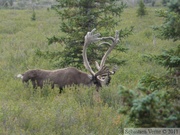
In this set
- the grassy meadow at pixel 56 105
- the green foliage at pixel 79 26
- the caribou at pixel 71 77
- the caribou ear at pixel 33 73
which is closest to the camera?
the grassy meadow at pixel 56 105

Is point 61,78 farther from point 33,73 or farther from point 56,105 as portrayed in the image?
point 56,105

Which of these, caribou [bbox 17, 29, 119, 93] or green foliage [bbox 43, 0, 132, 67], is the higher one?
green foliage [bbox 43, 0, 132, 67]

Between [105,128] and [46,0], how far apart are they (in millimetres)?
66619

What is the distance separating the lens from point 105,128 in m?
5.66

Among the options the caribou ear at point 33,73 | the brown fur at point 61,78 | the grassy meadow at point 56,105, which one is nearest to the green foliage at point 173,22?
the grassy meadow at point 56,105

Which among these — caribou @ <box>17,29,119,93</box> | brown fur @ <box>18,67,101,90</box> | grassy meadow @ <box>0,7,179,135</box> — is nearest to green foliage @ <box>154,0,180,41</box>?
grassy meadow @ <box>0,7,179,135</box>

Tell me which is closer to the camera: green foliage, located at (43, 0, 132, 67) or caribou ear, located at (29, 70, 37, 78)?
caribou ear, located at (29, 70, 37, 78)

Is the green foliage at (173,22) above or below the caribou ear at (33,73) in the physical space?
above

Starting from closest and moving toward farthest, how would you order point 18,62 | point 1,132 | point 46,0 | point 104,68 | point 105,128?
point 1,132 < point 105,128 < point 104,68 < point 18,62 < point 46,0

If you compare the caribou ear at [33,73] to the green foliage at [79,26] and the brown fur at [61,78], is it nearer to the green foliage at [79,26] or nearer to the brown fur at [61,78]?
the brown fur at [61,78]

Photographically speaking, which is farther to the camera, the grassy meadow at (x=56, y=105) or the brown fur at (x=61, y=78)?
the brown fur at (x=61, y=78)

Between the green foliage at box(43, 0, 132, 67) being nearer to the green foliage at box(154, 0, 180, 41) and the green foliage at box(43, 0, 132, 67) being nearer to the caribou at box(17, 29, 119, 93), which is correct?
the caribou at box(17, 29, 119, 93)

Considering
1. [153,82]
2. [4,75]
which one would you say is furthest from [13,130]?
[4,75]

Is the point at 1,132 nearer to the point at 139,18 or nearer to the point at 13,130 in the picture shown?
the point at 13,130
